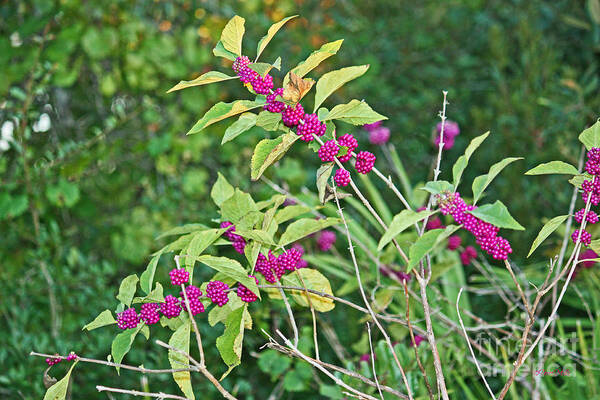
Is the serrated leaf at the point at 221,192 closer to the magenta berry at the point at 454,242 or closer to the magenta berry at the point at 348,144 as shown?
the magenta berry at the point at 348,144

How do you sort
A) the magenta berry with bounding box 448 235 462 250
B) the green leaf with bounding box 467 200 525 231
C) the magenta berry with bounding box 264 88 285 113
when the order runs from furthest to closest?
the magenta berry with bounding box 448 235 462 250 → the magenta berry with bounding box 264 88 285 113 → the green leaf with bounding box 467 200 525 231

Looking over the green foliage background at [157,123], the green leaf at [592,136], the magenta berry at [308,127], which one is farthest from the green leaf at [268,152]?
the green foliage background at [157,123]

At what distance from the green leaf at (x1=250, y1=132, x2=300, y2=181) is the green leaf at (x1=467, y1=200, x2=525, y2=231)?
214 mm

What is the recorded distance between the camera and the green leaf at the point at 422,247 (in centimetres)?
61

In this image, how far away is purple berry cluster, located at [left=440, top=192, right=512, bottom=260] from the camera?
677 millimetres

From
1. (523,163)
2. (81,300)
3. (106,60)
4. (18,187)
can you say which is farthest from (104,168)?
(523,163)

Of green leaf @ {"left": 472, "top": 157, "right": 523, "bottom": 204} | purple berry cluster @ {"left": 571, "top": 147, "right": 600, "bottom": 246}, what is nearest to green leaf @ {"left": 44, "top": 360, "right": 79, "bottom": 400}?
green leaf @ {"left": 472, "top": 157, "right": 523, "bottom": 204}

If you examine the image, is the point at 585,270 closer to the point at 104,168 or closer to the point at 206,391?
the point at 206,391

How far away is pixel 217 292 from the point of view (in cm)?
76

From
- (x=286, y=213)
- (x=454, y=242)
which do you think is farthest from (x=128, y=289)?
(x=454, y=242)

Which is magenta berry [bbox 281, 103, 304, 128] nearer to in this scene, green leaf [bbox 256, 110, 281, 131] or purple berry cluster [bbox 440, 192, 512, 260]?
green leaf [bbox 256, 110, 281, 131]

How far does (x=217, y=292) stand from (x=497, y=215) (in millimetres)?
348

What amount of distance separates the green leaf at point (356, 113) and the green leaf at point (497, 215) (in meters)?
0.16

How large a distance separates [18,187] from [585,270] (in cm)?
156
